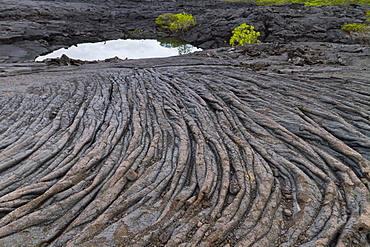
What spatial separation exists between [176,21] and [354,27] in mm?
28298

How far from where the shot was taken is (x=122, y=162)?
6422 millimetres

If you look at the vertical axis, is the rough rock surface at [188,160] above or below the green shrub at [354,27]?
below

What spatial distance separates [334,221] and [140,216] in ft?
12.6

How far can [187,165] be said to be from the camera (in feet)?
21.2

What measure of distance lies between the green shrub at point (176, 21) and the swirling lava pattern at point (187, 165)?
35.4m

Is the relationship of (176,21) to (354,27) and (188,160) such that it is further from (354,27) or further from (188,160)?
(188,160)

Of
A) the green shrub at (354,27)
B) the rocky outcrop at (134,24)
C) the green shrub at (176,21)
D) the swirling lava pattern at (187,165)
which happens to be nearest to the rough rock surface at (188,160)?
the swirling lava pattern at (187,165)

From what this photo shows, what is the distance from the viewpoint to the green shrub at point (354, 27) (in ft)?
95.7

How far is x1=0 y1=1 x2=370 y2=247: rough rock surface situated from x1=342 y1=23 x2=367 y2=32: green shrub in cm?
2332

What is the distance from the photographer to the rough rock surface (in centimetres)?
469

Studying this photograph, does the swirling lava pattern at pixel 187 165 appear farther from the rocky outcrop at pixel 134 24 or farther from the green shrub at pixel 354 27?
the green shrub at pixel 354 27

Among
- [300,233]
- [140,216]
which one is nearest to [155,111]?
[140,216]

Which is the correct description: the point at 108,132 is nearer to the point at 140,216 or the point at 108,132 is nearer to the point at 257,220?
the point at 140,216

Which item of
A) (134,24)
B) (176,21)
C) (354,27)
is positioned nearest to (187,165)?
(354,27)
